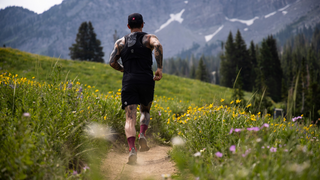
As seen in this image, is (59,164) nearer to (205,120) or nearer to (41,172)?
(41,172)

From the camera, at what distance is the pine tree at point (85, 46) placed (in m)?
43.6

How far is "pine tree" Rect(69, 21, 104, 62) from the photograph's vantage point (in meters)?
43.6

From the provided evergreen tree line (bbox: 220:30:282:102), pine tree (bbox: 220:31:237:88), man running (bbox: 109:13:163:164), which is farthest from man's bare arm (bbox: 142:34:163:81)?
pine tree (bbox: 220:31:237:88)

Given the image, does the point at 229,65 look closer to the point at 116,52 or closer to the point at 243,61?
the point at 243,61

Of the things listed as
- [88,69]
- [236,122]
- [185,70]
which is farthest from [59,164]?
[185,70]

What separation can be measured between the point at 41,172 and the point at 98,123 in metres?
1.90

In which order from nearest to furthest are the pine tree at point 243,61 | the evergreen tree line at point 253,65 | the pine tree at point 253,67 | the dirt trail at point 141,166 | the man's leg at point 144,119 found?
1. the dirt trail at point 141,166
2. the man's leg at point 144,119
3. the evergreen tree line at point 253,65
4. the pine tree at point 253,67
5. the pine tree at point 243,61

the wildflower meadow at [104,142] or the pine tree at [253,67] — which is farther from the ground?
the pine tree at [253,67]

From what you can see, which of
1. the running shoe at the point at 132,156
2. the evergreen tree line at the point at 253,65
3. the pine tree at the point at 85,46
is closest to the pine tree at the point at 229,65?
the evergreen tree line at the point at 253,65

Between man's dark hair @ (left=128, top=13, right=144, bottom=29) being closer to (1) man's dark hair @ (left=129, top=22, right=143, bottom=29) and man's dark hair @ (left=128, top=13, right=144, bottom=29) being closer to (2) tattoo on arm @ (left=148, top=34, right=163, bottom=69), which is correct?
(1) man's dark hair @ (left=129, top=22, right=143, bottom=29)

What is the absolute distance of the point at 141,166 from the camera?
3508 millimetres

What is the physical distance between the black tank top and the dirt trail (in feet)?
4.96

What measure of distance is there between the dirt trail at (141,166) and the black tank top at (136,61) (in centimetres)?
151

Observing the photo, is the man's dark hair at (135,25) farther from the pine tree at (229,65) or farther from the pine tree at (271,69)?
the pine tree at (229,65)
